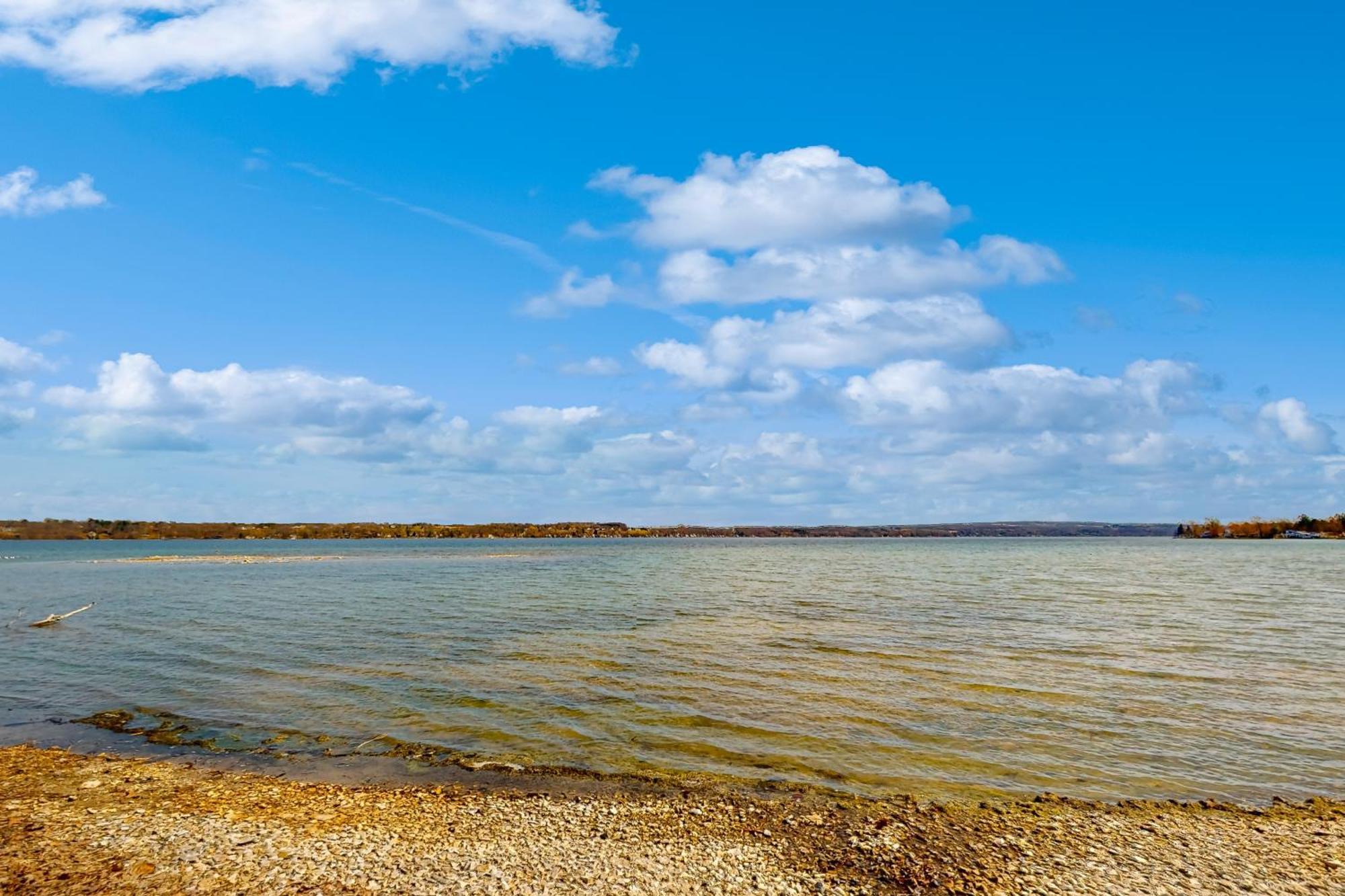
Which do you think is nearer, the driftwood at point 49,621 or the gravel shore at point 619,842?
the gravel shore at point 619,842

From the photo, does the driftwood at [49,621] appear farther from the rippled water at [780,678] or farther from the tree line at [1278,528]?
the tree line at [1278,528]

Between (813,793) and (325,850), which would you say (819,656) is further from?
(325,850)

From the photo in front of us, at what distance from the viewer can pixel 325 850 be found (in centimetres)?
1038

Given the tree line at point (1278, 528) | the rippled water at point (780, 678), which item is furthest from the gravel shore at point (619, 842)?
the tree line at point (1278, 528)

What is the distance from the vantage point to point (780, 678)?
22047 millimetres

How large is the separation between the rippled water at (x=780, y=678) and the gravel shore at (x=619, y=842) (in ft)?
4.99

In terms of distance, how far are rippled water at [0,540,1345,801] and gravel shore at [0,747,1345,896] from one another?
152 centimetres

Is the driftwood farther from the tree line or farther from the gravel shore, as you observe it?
the tree line

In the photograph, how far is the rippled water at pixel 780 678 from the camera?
14.9 meters

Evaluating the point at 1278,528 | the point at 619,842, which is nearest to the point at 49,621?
the point at 619,842

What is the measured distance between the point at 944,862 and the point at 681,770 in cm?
523

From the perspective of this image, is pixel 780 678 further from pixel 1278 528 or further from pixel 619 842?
pixel 1278 528

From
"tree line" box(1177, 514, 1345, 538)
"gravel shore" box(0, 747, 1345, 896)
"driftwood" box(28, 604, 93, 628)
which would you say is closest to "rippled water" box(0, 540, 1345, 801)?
"driftwood" box(28, 604, 93, 628)

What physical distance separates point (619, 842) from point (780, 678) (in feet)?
38.9
